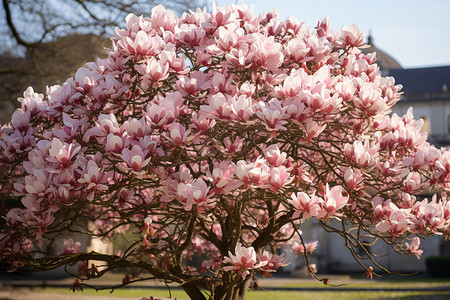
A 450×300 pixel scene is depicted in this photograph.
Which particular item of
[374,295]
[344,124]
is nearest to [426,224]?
[344,124]

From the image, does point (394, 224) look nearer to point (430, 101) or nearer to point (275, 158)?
point (275, 158)

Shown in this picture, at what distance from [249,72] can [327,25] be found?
1.28 metres

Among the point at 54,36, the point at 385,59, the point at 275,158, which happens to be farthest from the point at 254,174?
the point at 385,59

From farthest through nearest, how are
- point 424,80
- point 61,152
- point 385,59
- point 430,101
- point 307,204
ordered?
point 385,59 < point 424,80 < point 430,101 < point 61,152 < point 307,204

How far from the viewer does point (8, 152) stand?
398 centimetres

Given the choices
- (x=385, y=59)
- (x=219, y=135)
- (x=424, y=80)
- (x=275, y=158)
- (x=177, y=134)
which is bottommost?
(x=275, y=158)

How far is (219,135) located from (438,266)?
28.5 m

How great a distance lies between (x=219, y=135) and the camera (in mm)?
3758

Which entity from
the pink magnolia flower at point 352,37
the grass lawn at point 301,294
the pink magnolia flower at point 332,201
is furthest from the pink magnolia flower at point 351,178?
the grass lawn at point 301,294

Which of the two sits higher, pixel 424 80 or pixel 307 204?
pixel 424 80

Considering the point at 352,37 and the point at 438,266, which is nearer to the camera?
the point at 352,37

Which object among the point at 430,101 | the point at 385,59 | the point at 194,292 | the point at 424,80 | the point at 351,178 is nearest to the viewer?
the point at 351,178

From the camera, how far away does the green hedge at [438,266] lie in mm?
28969

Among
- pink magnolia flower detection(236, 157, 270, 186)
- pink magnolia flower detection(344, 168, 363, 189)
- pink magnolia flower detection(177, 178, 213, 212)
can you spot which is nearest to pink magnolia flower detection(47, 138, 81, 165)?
pink magnolia flower detection(177, 178, 213, 212)
